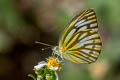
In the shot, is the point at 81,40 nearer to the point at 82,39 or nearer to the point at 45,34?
the point at 82,39

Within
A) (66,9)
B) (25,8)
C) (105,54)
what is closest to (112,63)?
(105,54)

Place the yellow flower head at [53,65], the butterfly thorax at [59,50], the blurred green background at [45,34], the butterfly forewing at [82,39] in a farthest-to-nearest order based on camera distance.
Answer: the blurred green background at [45,34], the butterfly thorax at [59,50], the butterfly forewing at [82,39], the yellow flower head at [53,65]

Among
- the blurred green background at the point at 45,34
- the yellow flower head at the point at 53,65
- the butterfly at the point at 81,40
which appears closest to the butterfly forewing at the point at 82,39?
the butterfly at the point at 81,40

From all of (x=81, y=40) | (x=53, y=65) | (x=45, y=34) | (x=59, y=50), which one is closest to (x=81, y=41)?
Result: (x=81, y=40)

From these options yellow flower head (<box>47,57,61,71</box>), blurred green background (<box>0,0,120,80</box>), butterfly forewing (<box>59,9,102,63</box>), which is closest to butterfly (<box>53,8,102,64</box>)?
Result: butterfly forewing (<box>59,9,102,63</box>)

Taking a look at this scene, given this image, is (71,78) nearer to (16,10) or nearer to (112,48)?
(112,48)

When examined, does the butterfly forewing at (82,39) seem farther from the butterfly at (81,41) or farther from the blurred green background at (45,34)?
the blurred green background at (45,34)

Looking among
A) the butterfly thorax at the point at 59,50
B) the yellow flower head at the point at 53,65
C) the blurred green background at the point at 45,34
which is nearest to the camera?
the yellow flower head at the point at 53,65

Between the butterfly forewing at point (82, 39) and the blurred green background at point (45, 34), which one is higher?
the blurred green background at point (45, 34)
